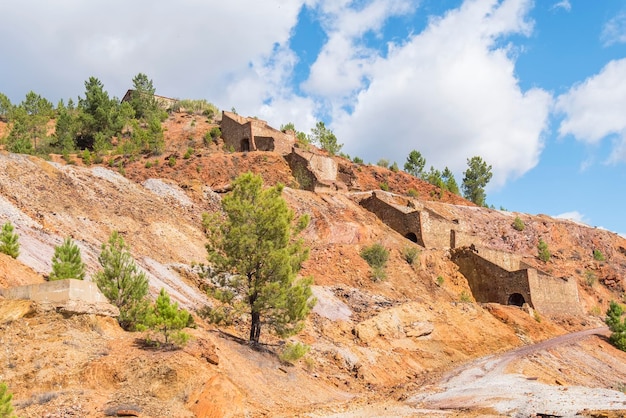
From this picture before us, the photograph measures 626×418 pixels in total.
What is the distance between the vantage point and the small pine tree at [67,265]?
51.4ft

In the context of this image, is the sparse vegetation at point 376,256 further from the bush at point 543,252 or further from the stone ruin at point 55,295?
the bush at point 543,252

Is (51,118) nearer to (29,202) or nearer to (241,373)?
(29,202)

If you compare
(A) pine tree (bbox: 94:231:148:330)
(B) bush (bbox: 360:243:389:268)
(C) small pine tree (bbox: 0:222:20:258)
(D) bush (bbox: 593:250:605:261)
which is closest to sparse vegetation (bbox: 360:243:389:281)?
(B) bush (bbox: 360:243:389:268)

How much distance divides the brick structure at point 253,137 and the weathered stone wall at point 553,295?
77.1 ft

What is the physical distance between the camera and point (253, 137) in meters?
50.0

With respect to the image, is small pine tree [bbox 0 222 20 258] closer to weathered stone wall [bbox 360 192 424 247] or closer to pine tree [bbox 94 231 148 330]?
pine tree [bbox 94 231 148 330]

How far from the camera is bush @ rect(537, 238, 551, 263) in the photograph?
47.6 m

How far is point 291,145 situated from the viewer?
164ft

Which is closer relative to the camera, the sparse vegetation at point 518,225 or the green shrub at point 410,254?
the green shrub at point 410,254

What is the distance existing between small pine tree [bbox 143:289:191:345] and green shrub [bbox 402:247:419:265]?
22852mm

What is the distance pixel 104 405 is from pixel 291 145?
39849 mm

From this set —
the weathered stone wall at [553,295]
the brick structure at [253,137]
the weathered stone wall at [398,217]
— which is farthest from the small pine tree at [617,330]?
the brick structure at [253,137]

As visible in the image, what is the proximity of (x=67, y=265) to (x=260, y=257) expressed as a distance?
5.85 metres

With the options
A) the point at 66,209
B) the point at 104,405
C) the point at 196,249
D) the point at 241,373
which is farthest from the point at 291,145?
the point at 104,405
